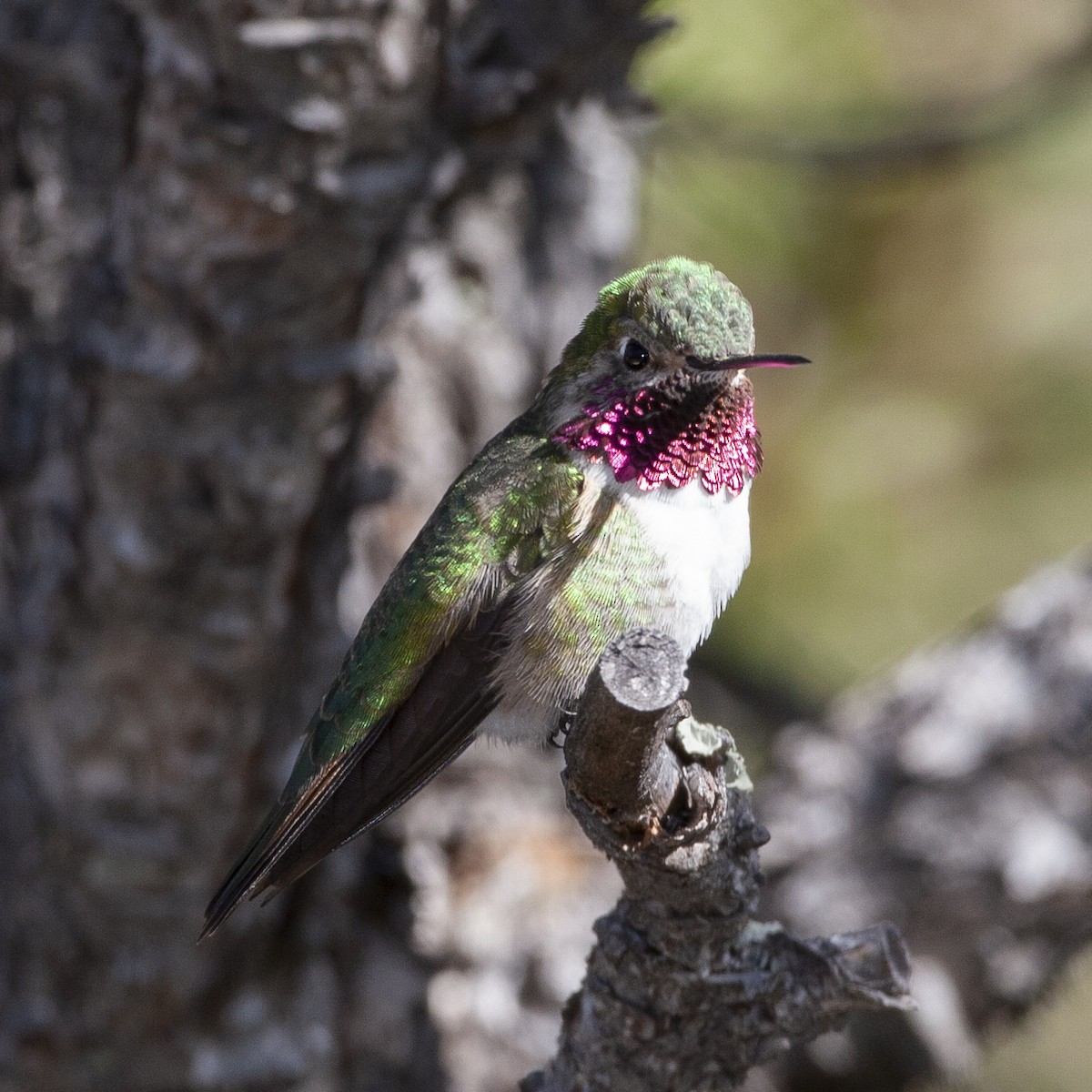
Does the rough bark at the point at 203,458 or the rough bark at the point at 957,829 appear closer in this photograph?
the rough bark at the point at 203,458

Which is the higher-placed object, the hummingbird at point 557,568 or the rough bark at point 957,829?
the hummingbird at point 557,568

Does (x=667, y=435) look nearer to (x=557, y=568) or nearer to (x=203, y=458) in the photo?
(x=557, y=568)

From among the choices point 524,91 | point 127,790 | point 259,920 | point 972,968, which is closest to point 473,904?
point 259,920

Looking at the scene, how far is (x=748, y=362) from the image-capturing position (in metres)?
2.76

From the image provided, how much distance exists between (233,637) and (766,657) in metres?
2.45

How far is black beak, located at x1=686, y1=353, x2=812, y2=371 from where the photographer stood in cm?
264

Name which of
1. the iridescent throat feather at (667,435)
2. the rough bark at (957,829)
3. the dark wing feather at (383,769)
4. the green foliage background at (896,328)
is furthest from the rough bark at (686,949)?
the green foliage background at (896,328)

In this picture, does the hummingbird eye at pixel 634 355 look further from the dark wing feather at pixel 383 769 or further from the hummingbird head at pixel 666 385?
the dark wing feather at pixel 383 769

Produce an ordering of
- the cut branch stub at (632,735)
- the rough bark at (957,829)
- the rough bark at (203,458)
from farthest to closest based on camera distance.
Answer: the rough bark at (957,829), the rough bark at (203,458), the cut branch stub at (632,735)

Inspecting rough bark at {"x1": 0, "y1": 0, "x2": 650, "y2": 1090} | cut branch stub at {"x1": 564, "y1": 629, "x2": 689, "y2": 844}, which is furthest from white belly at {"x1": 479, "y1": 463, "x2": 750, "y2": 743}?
rough bark at {"x1": 0, "y1": 0, "x2": 650, "y2": 1090}

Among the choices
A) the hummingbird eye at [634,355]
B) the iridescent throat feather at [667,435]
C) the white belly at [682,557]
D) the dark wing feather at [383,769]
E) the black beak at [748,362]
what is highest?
the black beak at [748,362]

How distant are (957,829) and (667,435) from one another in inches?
73.4

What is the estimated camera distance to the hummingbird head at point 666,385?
9.57 feet

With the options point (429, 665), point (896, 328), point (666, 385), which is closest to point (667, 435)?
point (666, 385)
